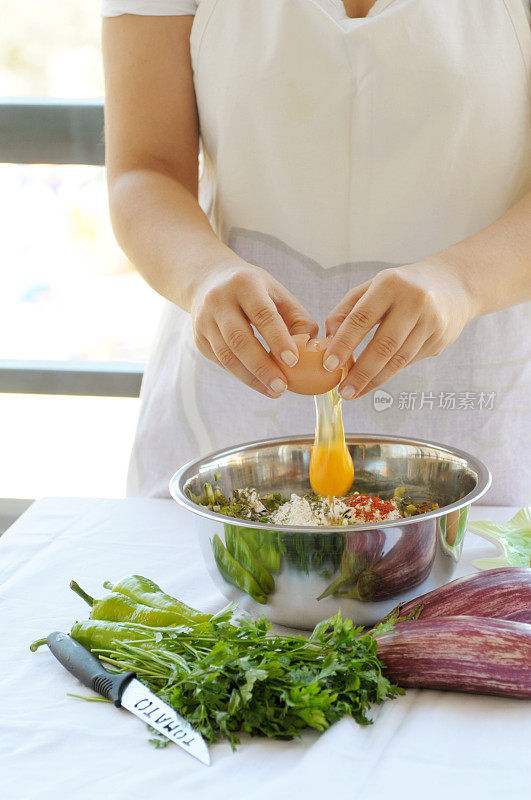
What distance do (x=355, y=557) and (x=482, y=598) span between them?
129 mm

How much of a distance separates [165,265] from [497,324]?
52 centimetres

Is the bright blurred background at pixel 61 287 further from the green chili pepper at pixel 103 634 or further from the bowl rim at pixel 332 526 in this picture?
the green chili pepper at pixel 103 634

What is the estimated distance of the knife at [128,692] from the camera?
0.72 m

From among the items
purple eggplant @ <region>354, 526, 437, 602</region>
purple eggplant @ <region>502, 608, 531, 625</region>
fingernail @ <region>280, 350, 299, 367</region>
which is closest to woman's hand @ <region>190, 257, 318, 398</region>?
fingernail @ <region>280, 350, 299, 367</region>

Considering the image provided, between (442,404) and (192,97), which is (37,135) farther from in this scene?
(442,404)

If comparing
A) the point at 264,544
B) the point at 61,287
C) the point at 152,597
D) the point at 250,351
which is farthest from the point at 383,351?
the point at 61,287

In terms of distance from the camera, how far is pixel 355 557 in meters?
0.86

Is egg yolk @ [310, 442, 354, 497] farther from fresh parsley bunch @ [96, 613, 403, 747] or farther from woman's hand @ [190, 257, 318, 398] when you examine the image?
fresh parsley bunch @ [96, 613, 403, 747]

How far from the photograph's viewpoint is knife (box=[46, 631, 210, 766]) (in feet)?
2.37

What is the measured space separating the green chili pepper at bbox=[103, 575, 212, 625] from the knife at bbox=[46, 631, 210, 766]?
89mm

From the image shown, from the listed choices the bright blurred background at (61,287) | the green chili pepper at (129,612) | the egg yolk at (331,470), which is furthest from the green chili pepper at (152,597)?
the bright blurred background at (61,287)

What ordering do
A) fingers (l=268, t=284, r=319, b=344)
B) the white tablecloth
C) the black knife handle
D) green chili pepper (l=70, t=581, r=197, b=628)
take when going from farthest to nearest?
1. fingers (l=268, t=284, r=319, b=344)
2. green chili pepper (l=70, t=581, r=197, b=628)
3. the black knife handle
4. the white tablecloth

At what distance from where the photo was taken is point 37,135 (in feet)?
5.76

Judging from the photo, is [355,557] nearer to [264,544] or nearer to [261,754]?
[264,544]
